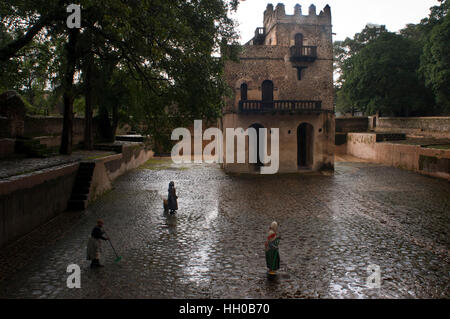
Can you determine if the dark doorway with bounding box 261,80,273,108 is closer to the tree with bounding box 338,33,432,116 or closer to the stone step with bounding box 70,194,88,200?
the stone step with bounding box 70,194,88,200

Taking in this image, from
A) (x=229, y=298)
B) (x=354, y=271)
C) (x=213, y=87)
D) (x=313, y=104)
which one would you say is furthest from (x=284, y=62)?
(x=229, y=298)

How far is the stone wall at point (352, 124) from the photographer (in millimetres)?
47219

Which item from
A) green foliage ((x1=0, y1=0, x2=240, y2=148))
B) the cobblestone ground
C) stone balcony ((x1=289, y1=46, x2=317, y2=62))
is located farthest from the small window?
the cobblestone ground

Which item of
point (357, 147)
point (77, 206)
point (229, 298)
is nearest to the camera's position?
point (229, 298)

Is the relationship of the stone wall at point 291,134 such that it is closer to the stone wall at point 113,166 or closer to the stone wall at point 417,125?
the stone wall at point 113,166

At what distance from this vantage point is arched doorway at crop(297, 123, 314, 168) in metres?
29.3

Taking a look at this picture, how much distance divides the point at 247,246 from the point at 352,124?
41549 mm

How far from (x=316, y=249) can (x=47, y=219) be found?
31.9 ft

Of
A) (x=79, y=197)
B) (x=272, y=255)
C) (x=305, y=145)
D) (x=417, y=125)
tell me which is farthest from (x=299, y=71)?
(x=272, y=255)

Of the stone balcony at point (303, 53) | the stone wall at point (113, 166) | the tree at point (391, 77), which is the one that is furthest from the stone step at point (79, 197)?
the tree at point (391, 77)

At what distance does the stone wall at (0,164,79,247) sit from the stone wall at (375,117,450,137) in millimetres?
33132

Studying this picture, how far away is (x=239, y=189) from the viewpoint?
2047 cm

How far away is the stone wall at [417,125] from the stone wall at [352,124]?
2198mm
